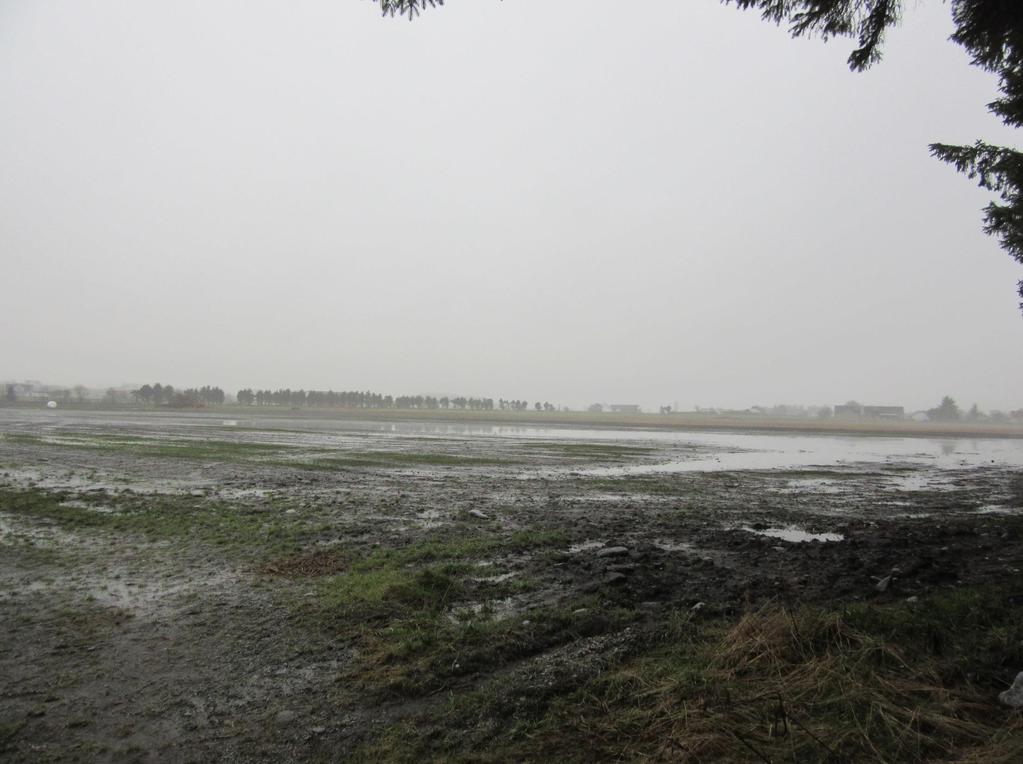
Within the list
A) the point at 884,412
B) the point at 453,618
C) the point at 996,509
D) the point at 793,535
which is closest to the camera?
the point at 453,618

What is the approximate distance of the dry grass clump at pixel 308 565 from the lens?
23.1 feet

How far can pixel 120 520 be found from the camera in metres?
10.1

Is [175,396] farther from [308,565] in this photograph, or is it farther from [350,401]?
[308,565]

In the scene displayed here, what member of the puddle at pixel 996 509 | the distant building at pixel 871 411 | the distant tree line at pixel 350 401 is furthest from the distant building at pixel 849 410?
the puddle at pixel 996 509

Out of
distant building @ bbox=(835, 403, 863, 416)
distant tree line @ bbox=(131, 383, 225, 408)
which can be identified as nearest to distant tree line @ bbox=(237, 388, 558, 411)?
distant tree line @ bbox=(131, 383, 225, 408)

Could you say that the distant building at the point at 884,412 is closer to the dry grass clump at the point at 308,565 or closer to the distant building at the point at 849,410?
the distant building at the point at 849,410

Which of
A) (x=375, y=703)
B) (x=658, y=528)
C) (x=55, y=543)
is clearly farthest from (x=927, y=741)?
(x=55, y=543)

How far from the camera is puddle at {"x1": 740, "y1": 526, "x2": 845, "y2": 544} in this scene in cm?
917

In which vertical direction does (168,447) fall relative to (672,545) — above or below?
below

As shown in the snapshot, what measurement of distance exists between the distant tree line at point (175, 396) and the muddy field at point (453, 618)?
4929 inches

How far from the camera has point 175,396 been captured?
124m

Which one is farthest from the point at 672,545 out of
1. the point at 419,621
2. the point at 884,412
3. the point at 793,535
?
the point at 884,412

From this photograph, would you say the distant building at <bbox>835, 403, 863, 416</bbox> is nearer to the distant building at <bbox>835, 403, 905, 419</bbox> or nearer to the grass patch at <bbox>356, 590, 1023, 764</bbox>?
the distant building at <bbox>835, 403, 905, 419</bbox>

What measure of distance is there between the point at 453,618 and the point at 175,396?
14177cm
